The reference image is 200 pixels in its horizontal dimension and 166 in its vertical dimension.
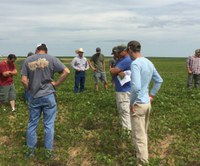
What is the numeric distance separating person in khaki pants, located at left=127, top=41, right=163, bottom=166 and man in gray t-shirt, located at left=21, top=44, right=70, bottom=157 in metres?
1.46

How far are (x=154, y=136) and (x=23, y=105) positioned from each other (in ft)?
16.6

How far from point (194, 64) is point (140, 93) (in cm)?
977

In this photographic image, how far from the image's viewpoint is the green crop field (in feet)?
22.5

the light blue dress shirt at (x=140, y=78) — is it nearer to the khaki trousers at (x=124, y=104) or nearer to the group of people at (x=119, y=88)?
the group of people at (x=119, y=88)

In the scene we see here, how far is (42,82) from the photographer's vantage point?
664 centimetres

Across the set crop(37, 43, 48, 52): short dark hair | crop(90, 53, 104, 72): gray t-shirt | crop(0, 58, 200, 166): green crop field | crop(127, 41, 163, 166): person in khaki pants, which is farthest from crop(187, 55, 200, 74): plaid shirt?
crop(37, 43, 48, 52): short dark hair

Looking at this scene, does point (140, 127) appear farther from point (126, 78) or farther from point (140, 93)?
point (126, 78)

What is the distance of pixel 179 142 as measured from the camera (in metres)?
7.75

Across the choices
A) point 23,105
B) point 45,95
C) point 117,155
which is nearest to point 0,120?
point 23,105

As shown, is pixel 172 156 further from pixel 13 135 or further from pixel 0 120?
pixel 0 120

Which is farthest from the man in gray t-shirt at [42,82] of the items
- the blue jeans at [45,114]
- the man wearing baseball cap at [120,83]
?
the man wearing baseball cap at [120,83]

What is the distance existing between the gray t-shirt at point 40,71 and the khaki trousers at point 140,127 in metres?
1.72

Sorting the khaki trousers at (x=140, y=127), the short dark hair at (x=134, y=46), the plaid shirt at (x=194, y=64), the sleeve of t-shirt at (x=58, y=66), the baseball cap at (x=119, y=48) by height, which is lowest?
the khaki trousers at (x=140, y=127)

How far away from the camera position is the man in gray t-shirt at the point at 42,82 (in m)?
6.56
